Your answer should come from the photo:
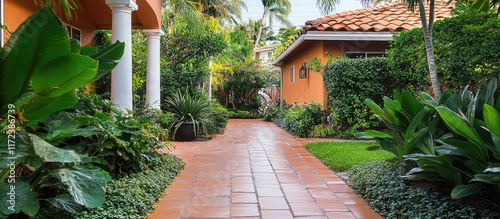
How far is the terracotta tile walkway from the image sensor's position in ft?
12.4

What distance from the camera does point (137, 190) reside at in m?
3.84

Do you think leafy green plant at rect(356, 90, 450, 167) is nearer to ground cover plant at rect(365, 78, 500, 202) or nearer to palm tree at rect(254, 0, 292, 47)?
ground cover plant at rect(365, 78, 500, 202)

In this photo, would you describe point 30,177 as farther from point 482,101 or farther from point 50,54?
point 482,101

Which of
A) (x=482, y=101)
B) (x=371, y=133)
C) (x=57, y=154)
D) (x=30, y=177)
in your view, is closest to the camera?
(x=57, y=154)

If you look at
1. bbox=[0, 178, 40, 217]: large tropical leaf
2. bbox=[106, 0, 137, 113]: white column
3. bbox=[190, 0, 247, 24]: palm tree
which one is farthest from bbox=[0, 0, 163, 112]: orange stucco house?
bbox=[190, 0, 247, 24]: palm tree

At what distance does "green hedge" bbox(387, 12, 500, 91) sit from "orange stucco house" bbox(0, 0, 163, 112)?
5616 mm

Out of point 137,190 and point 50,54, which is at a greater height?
point 50,54

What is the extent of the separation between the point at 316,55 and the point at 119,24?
22.0ft

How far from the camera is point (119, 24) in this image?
6.20 m

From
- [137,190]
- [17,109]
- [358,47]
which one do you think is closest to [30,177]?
[17,109]

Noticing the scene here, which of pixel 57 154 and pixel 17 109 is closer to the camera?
pixel 57 154

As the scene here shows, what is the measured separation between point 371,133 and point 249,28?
36493 millimetres

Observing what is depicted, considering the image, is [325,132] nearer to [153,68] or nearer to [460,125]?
[153,68]

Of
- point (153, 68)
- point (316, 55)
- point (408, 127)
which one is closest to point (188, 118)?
point (153, 68)
